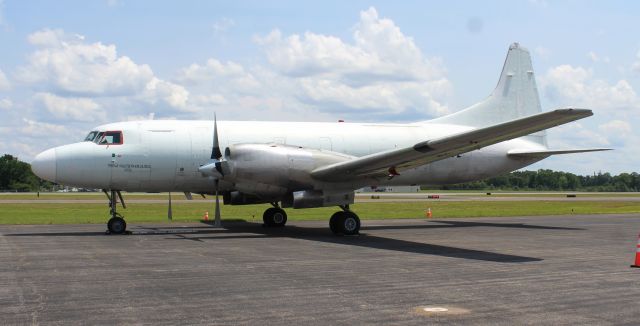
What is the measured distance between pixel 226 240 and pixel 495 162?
41.7ft

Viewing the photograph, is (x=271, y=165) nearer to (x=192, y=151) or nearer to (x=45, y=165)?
(x=192, y=151)

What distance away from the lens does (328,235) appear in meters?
21.4

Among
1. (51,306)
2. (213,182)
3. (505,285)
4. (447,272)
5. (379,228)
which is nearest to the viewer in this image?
(51,306)

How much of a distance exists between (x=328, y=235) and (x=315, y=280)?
33.1ft

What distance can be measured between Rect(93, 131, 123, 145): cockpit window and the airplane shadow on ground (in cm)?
314

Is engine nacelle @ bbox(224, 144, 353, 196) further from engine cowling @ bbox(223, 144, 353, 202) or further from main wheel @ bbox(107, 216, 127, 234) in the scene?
main wheel @ bbox(107, 216, 127, 234)

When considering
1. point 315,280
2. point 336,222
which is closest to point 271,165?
point 336,222

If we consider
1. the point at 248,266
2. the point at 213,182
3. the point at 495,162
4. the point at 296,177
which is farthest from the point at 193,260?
the point at 495,162

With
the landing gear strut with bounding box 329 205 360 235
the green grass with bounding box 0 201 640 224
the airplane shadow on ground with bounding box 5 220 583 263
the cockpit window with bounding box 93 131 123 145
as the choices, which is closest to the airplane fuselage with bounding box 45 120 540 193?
the cockpit window with bounding box 93 131 123 145

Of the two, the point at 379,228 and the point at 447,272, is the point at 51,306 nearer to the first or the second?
the point at 447,272

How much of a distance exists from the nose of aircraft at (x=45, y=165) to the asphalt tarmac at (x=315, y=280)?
2031 millimetres

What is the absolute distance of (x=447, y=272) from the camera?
12336 millimetres

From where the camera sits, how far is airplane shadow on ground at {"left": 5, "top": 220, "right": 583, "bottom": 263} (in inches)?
619

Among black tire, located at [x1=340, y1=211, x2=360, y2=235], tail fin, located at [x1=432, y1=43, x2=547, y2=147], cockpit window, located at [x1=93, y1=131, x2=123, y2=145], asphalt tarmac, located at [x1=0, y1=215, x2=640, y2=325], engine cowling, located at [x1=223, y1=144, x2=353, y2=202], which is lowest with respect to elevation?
asphalt tarmac, located at [x1=0, y1=215, x2=640, y2=325]
